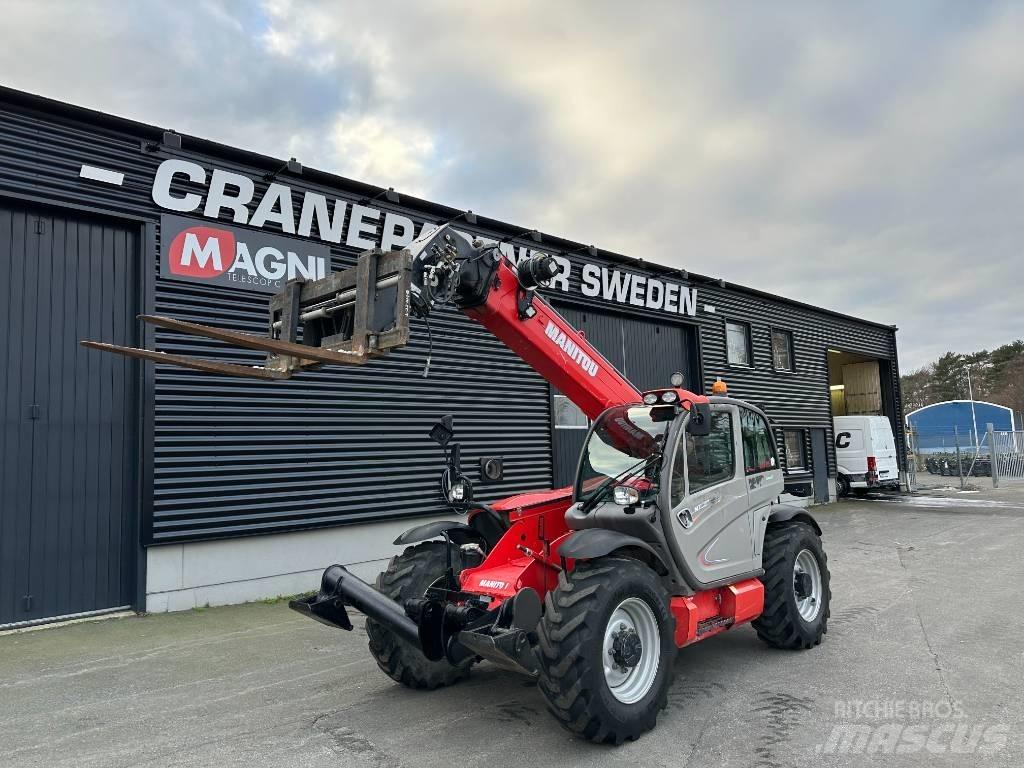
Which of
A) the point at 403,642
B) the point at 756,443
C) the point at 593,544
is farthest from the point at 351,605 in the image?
the point at 756,443

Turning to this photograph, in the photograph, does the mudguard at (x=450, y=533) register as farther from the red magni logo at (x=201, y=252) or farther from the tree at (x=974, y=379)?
the tree at (x=974, y=379)

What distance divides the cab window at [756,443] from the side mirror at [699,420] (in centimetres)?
105

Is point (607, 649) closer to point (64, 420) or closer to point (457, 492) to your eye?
point (457, 492)

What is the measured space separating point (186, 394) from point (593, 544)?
21.0 ft

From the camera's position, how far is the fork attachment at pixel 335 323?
397cm

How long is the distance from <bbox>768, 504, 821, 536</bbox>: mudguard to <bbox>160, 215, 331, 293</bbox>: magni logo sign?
19.9ft

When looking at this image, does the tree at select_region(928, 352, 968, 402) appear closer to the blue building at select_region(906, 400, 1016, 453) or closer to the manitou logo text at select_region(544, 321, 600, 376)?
the blue building at select_region(906, 400, 1016, 453)

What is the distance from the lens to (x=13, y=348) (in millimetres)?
7848

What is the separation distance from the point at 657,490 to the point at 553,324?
4.93 feet

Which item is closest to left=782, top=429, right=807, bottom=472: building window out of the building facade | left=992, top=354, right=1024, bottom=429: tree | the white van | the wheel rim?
the white van

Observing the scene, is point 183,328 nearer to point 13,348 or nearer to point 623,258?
point 13,348

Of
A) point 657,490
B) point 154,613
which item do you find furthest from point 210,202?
point 657,490

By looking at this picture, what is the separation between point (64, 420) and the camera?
8094mm

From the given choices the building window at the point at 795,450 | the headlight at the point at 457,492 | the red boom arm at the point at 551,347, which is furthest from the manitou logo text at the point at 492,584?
the building window at the point at 795,450
